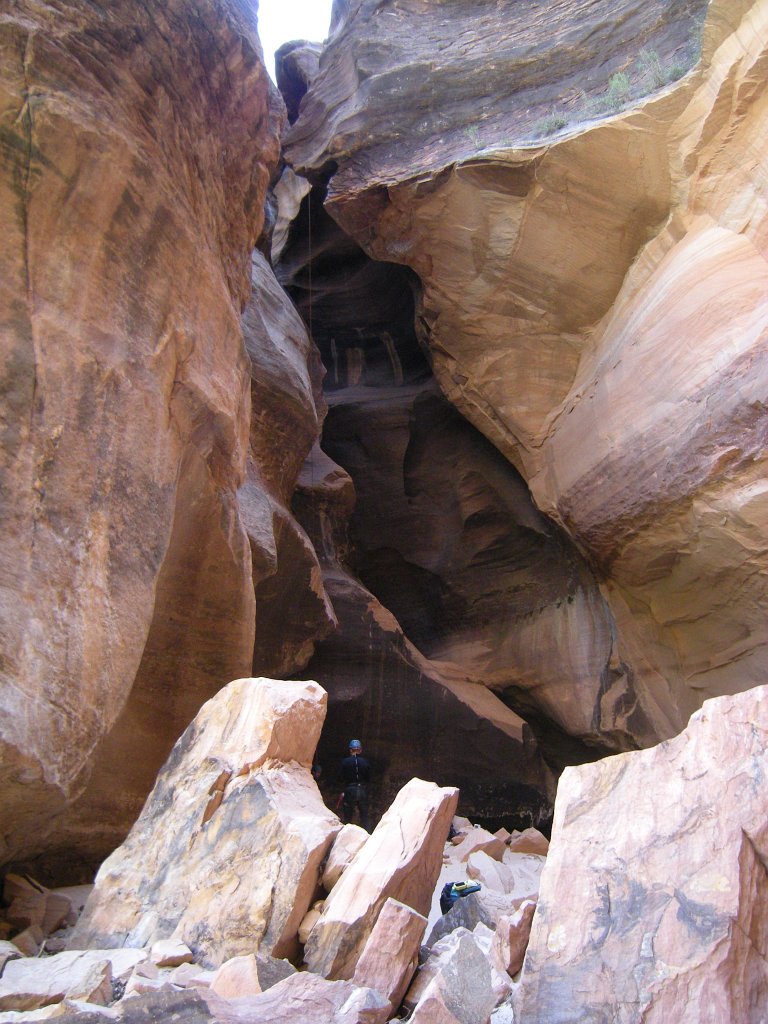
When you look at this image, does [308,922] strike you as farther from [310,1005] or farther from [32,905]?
[32,905]

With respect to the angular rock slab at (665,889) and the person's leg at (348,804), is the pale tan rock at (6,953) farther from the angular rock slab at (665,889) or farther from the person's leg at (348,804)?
the person's leg at (348,804)

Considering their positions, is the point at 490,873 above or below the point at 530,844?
below

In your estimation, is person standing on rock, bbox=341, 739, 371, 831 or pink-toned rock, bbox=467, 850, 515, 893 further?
person standing on rock, bbox=341, 739, 371, 831

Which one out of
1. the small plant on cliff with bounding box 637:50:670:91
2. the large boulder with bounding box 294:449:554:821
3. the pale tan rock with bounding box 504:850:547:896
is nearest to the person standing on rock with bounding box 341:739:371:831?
the pale tan rock with bounding box 504:850:547:896

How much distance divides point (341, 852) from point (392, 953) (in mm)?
697

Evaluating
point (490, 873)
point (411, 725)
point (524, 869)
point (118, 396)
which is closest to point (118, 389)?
point (118, 396)

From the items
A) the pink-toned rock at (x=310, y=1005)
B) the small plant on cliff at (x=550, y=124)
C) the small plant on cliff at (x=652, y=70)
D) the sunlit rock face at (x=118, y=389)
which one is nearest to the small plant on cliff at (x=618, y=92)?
the small plant on cliff at (x=652, y=70)

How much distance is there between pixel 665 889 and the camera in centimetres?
263

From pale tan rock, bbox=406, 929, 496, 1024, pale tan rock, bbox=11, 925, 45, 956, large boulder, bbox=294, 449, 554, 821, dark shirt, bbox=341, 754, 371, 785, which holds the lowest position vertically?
pale tan rock, bbox=11, 925, 45, 956

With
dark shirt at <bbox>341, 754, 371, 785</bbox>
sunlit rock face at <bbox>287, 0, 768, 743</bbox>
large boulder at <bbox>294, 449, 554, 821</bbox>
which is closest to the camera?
sunlit rock face at <bbox>287, 0, 768, 743</bbox>

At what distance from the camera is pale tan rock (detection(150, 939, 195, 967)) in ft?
10.9

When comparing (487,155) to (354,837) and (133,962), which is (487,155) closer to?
(354,837)

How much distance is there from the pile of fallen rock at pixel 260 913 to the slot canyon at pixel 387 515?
2cm

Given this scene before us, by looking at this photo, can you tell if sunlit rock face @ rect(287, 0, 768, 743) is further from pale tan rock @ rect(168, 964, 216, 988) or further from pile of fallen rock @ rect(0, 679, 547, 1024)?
pale tan rock @ rect(168, 964, 216, 988)
